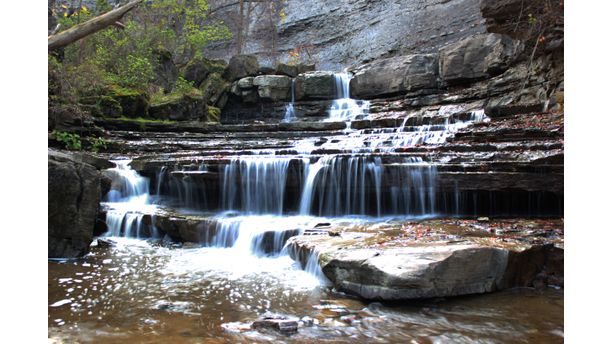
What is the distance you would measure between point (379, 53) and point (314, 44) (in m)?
5.37

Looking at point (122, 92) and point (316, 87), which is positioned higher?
point (316, 87)

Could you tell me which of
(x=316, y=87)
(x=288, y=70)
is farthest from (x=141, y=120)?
(x=288, y=70)

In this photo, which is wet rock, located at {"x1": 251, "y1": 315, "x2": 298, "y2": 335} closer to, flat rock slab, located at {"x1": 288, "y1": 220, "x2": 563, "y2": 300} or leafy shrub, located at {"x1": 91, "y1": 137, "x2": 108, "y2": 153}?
flat rock slab, located at {"x1": 288, "y1": 220, "x2": 563, "y2": 300}

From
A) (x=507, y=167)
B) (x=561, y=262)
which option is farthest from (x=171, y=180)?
(x=561, y=262)

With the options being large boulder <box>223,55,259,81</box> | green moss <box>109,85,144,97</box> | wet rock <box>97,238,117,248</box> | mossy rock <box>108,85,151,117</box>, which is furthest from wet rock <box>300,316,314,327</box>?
large boulder <box>223,55,259,81</box>

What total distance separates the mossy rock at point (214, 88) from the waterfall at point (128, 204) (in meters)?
8.15

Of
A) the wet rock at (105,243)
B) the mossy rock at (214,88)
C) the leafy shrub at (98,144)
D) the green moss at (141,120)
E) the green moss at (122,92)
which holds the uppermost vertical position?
the mossy rock at (214,88)

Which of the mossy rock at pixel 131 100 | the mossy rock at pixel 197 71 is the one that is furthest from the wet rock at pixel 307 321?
the mossy rock at pixel 197 71

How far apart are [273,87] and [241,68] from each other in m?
1.76

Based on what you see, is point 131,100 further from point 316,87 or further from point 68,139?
point 316,87

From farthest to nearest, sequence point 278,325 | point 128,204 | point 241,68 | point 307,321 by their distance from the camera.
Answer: point 241,68 < point 128,204 < point 307,321 < point 278,325

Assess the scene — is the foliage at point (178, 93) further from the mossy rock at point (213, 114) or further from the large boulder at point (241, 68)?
the large boulder at point (241, 68)

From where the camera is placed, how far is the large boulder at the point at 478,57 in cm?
1430

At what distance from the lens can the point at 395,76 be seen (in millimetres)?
17016
